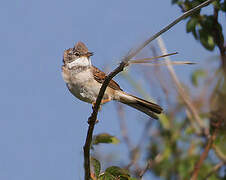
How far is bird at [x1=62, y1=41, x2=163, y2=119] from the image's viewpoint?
4742 millimetres

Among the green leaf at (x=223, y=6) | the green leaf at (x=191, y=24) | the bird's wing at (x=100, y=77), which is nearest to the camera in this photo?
the green leaf at (x=223, y=6)

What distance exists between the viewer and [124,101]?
202 inches

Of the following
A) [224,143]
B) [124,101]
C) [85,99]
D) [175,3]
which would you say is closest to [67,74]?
[85,99]

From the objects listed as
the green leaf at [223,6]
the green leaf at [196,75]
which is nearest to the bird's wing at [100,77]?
the green leaf at [196,75]

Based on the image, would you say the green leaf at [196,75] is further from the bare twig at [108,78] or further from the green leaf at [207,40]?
the bare twig at [108,78]

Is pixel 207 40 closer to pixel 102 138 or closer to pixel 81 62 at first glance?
pixel 102 138

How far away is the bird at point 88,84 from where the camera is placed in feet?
15.6

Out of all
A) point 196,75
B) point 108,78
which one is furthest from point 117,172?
point 196,75

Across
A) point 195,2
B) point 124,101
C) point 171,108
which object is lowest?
point 171,108

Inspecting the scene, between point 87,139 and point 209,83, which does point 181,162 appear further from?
point 87,139

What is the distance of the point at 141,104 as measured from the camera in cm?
495

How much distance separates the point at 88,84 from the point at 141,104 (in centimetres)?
68

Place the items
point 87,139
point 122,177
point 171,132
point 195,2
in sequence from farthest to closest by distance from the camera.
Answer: point 171,132 → point 195,2 → point 87,139 → point 122,177

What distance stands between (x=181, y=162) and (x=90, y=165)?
6.44ft
